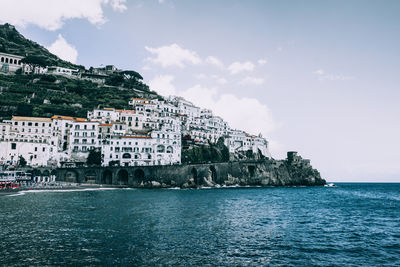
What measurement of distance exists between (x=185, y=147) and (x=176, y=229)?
3113 inches

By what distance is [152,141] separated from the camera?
3568 inches

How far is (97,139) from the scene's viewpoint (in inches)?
3501

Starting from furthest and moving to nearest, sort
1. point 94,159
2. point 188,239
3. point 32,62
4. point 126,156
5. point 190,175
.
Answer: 1. point 32,62
2. point 126,156
3. point 190,175
4. point 94,159
5. point 188,239

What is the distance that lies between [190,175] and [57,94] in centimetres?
7703

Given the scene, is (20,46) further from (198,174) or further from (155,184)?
(198,174)

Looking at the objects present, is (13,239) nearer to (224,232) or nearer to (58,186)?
(224,232)

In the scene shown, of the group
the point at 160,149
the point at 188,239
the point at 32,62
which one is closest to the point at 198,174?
the point at 160,149

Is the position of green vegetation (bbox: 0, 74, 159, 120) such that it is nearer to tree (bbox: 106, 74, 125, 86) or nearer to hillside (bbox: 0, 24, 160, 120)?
hillside (bbox: 0, 24, 160, 120)

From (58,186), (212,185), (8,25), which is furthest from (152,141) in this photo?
(8,25)

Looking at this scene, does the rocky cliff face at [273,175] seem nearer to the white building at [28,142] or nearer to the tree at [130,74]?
the white building at [28,142]

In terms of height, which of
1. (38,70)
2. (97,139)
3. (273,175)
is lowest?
(273,175)

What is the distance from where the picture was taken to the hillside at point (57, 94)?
100188 millimetres

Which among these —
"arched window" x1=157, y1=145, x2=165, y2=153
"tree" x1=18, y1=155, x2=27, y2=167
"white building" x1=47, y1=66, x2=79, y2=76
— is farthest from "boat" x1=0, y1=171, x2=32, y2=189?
"white building" x1=47, y1=66, x2=79, y2=76

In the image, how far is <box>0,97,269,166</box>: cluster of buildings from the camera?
80188 mm
